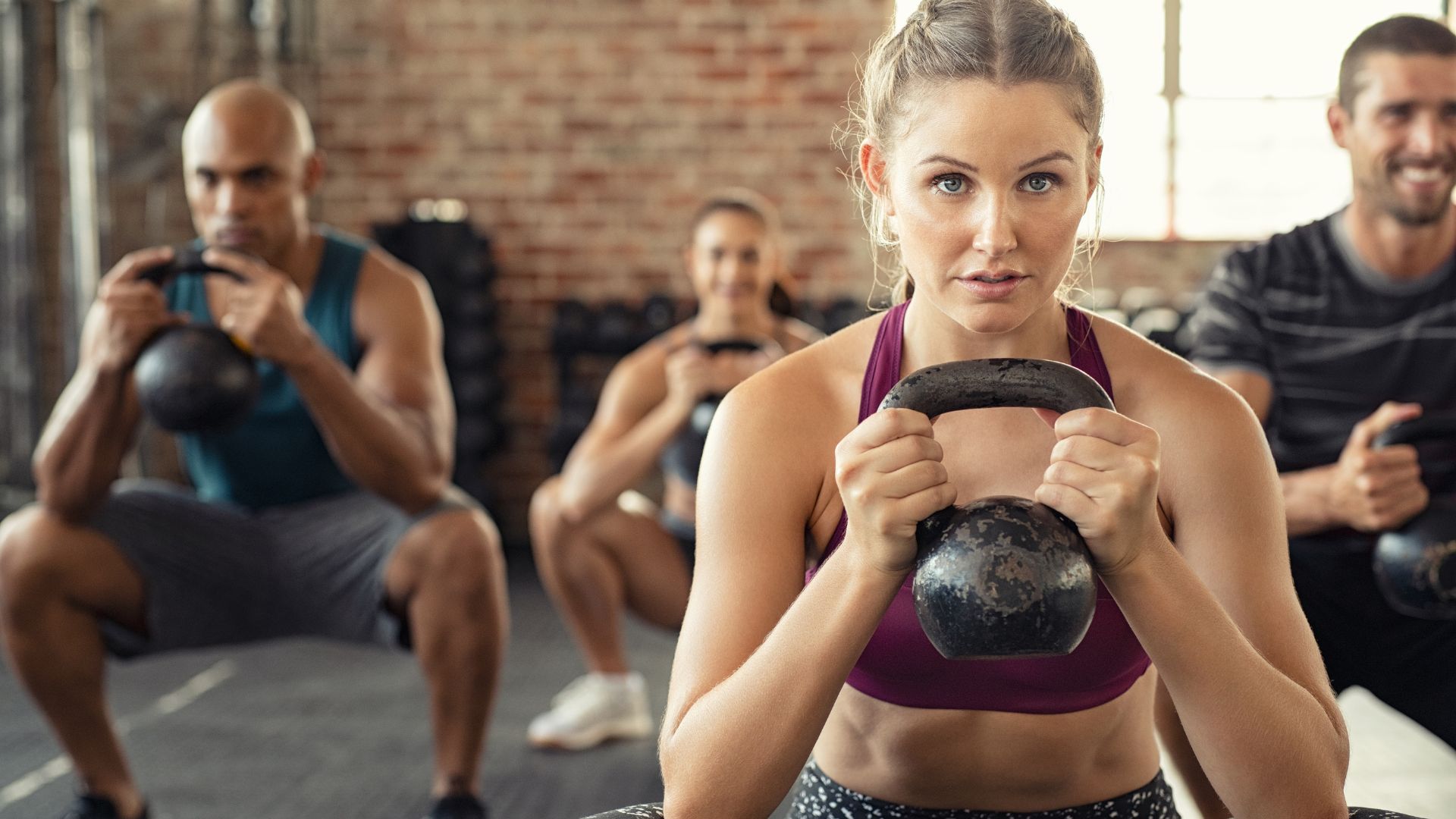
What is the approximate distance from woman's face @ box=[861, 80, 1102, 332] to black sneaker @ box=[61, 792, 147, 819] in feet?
6.46

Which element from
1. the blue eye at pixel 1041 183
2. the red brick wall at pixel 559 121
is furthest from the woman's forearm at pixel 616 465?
the red brick wall at pixel 559 121

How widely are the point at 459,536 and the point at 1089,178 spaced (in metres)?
1.53

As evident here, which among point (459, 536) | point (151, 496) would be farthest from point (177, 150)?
point (459, 536)

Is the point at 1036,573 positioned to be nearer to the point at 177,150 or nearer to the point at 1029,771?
the point at 1029,771

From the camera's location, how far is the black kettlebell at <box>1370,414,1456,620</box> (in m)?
1.84

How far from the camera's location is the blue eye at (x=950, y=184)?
1.18m

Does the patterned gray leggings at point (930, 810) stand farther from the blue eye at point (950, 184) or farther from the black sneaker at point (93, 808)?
the black sneaker at point (93, 808)

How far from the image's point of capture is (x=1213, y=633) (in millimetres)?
1105

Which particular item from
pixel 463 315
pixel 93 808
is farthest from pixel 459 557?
pixel 463 315

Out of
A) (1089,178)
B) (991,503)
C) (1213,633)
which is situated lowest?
(1213,633)

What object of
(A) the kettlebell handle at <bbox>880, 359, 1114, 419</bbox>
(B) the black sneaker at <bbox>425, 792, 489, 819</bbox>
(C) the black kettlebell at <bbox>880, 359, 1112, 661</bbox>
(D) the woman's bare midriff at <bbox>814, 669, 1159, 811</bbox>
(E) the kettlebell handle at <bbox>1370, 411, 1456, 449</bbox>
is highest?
(A) the kettlebell handle at <bbox>880, 359, 1114, 419</bbox>

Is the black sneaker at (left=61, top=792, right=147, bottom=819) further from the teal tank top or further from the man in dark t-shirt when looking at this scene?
the man in dark t-shirt

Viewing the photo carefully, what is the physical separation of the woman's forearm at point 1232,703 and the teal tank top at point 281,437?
1.94m

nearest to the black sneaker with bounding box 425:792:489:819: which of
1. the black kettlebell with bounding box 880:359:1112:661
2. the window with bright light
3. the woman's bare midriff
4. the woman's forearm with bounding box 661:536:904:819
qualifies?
the woman's bare midriff
